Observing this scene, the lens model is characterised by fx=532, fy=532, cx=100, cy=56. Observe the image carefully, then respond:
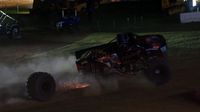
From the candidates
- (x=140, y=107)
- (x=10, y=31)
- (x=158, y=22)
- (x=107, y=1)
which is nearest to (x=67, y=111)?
(x=140, y=107)

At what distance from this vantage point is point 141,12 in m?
36.8

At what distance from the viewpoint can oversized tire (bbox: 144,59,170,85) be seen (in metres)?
12.1

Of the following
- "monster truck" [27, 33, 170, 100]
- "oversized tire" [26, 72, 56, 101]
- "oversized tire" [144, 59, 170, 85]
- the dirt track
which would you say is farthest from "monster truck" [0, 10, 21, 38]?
"oversized tire" [26, 72, 56, 101]

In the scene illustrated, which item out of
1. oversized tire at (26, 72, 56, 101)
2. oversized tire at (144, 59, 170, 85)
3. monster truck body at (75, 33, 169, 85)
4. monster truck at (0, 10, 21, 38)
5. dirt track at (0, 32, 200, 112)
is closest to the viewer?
dirt track at (0, 32, 200, 112)

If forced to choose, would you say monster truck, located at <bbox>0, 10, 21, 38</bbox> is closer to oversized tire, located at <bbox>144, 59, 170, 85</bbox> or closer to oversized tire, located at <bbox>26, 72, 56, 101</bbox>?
oversized tire, located at <bbox>144, 59, 170, 85</bbox>

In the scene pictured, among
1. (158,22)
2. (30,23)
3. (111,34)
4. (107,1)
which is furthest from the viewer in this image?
(107,1)

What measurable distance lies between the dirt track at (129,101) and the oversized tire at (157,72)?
0.63 feet

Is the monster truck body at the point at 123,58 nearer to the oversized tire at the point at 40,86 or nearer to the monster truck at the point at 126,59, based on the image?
the monster truck at the point at 126,59

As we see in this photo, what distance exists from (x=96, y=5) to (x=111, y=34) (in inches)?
494

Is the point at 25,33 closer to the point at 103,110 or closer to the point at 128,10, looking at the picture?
the point at 128,10

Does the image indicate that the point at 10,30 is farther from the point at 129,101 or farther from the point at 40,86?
the point at 129,101

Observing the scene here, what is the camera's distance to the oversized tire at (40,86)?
10289 millimetres

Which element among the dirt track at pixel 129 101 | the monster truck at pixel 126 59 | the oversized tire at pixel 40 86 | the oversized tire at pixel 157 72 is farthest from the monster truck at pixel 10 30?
the oversized tire at pixel 40 86

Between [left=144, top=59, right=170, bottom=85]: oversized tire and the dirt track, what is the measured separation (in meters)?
0.19
